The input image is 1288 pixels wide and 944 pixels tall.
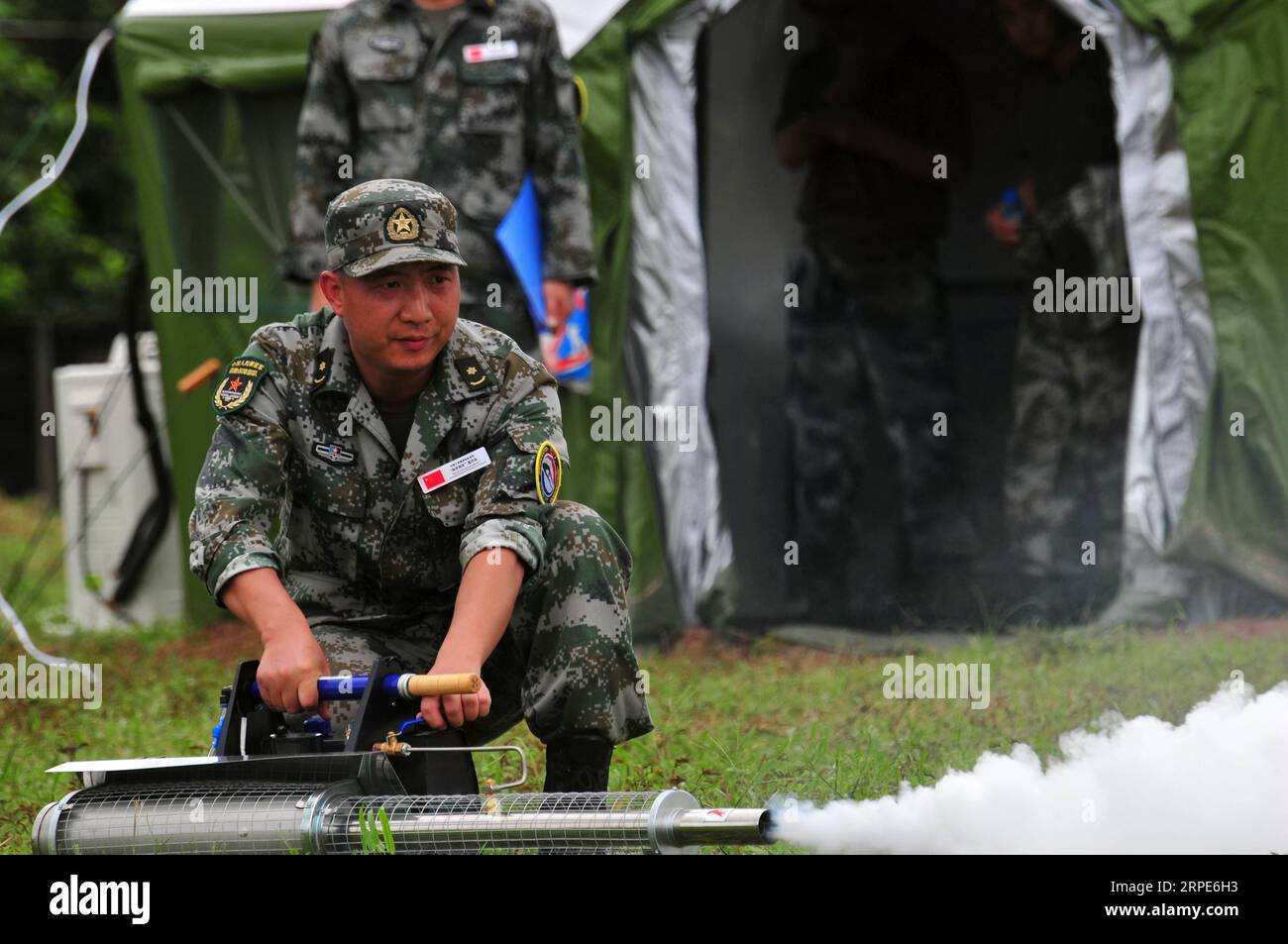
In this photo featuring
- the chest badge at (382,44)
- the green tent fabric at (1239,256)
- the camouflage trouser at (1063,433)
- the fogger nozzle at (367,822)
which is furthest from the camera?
the camouflage trouser at (1063,433)

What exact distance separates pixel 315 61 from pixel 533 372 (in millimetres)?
2206

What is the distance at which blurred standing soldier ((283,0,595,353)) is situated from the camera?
519cm

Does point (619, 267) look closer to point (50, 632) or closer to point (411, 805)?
point (50, 632)

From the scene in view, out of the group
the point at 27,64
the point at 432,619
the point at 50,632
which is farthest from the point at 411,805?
the point at 27,64

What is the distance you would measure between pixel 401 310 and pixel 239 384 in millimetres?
324

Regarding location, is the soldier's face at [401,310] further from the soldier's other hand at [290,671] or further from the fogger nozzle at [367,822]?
the fogger nozzle at [367,822]

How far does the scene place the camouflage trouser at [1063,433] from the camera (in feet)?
22.7

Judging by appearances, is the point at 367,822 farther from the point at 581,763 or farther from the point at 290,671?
the point at 581,763

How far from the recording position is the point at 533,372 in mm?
3371

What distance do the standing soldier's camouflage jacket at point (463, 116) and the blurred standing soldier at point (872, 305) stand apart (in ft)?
5.94

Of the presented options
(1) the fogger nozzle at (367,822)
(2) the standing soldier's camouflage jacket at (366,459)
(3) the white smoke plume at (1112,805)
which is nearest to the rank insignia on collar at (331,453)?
(2) the standing soldier's camouflage jacket at (366,459)

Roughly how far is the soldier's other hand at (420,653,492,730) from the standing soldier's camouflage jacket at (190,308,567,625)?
0.33m

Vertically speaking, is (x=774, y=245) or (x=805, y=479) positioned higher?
(x=774, y=245)
